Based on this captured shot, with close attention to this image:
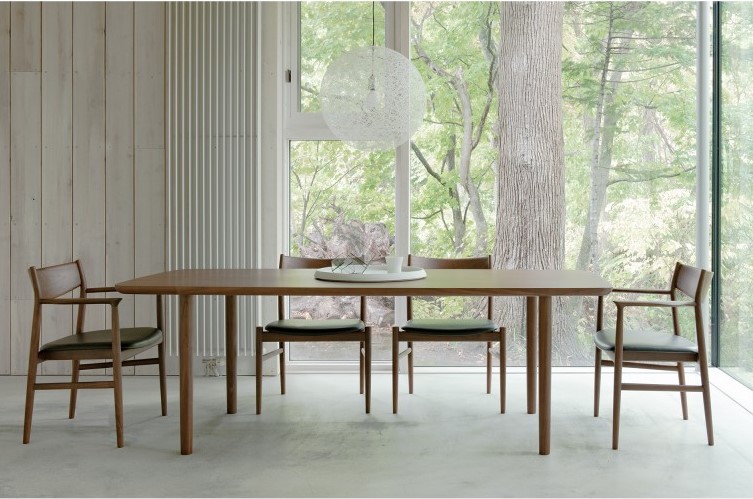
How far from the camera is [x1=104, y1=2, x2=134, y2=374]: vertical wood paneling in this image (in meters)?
4.37

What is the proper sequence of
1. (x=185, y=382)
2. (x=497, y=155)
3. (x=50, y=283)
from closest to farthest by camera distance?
(x=185, y=382), (x=50, y=283), (x=497, y=155)

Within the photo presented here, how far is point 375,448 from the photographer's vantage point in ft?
9.68

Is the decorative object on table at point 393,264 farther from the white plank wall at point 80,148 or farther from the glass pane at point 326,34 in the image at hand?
the white plank wall at point 80,148

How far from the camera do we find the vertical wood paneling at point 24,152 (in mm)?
4359

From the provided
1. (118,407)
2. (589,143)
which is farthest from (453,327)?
(589,143)

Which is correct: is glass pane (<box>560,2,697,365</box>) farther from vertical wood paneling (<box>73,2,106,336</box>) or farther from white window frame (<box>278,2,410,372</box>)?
vertical wood paneling (<box>73,2,106,336</box>)

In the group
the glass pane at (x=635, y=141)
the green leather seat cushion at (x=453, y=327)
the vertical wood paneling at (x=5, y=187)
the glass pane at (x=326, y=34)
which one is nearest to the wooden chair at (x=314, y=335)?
the green leather seat cushion at (x=453, y=327)

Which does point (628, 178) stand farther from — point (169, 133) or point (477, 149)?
point (169, 133)

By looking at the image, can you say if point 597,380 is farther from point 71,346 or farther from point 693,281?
point 71,346

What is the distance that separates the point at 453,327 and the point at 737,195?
193cm

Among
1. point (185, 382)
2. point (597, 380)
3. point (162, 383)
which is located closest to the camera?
point (185, 382)

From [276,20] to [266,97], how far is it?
1.59 feet

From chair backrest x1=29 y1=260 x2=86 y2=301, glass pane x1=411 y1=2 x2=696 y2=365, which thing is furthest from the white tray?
glass pane x1=411 y1=2 x2=696 y2=365

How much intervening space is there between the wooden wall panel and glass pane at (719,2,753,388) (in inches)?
134
